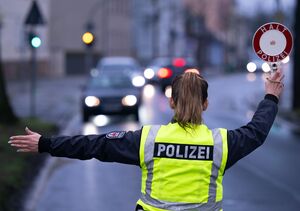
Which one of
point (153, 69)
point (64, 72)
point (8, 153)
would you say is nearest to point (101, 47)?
point (64, 72)

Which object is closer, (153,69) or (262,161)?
(262,161)

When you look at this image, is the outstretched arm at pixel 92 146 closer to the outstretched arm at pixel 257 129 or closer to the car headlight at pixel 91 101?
the outstretched arm at pixel 257 129

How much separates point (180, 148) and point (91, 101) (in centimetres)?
1839

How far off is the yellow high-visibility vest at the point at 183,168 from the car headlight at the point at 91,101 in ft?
59.6

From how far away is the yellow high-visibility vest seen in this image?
3.84m

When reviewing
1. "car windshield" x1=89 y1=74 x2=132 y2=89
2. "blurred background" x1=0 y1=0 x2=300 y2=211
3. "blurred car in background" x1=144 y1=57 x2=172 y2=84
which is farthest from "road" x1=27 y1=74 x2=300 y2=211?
"blurred car in background" x1=144 y1=57 x2=172 y2=84

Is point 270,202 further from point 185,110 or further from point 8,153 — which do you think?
point 185,110

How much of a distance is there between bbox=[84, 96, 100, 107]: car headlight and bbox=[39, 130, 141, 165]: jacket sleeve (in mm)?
17965

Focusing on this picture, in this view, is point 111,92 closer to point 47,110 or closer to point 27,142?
point 47,110

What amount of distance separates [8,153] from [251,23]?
366 feet

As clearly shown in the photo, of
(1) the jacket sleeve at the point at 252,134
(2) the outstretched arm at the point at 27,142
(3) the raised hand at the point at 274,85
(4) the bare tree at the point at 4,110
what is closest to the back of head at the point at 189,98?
(1) the jacket sleeve at the point at 252,134

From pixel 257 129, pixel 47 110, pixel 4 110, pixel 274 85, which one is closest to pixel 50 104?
pixel 47 110

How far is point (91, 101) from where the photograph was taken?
22141mm

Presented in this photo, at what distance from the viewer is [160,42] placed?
86750 mm
